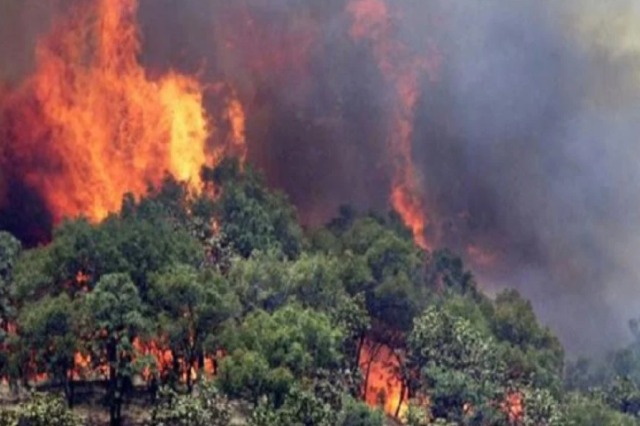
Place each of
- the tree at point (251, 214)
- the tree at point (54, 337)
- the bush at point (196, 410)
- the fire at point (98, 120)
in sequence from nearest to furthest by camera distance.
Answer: the bush at point (196, 410) < the tree at point (54, 337) < the tree at point (251, 214) < the fire at point (98, 120)

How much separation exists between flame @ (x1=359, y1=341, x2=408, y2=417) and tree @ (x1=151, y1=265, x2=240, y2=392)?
1566 centimetres

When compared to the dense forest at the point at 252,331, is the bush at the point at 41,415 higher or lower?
lower

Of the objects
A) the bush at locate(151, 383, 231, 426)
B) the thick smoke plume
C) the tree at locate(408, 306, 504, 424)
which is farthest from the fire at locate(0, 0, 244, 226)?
the bush at locate(151, 383, 231, 426)

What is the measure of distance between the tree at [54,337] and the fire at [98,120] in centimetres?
2808

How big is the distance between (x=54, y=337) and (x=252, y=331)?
11300 mm

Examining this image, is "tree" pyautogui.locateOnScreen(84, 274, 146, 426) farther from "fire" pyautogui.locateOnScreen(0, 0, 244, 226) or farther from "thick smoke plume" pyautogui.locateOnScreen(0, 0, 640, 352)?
"thick smoke plume" pyautogui.locateOnScreen(0, 0, 640, 352)

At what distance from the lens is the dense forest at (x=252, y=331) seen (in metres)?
63.3

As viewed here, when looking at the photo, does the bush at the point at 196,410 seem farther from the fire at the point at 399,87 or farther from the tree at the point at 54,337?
the fire at the point at 399,87

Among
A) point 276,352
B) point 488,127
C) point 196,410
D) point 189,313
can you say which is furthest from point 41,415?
point 488,127

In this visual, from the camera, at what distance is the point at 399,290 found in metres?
79.8

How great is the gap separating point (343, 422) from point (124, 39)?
46.3 meters

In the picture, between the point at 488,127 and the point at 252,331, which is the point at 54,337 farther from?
the point at 488,127

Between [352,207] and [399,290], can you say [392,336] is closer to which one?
[399,290]

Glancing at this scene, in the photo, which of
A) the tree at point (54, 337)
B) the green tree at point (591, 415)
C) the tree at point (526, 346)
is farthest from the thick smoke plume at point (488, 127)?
the tree at point (54, 337)
